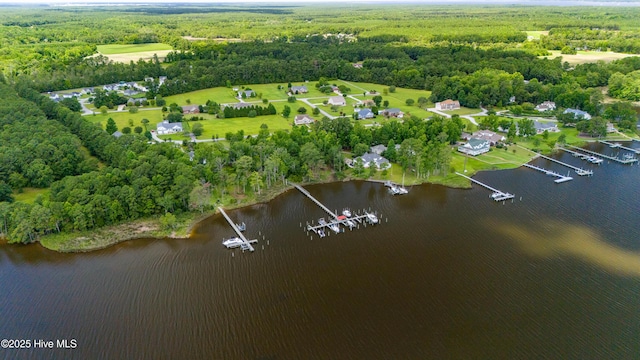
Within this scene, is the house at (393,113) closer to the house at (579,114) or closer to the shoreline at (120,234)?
the house at (579,114)

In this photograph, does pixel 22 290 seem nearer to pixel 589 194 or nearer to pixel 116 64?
pixel 589 194

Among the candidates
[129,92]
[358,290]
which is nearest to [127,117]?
[129,92]

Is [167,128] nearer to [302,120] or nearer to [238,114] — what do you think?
[238,114]

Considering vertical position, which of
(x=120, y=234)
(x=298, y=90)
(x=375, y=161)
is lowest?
(x=120, y=234)

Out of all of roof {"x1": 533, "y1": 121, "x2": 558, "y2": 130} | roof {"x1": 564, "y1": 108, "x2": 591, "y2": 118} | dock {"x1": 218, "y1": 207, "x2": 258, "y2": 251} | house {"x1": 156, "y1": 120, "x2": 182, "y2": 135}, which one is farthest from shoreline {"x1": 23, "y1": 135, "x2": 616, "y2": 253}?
roof {"x1": 564, "y1": 108, "x2": 591, "y2": 118}

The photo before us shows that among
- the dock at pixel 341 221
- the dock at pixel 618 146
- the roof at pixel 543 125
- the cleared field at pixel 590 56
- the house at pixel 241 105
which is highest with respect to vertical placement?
the cleared field at pixel 590 56

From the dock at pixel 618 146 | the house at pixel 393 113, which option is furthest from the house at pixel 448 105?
the dock at pixel 618 146
